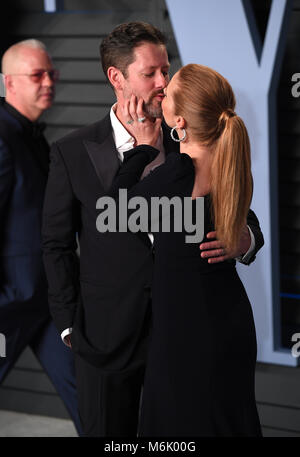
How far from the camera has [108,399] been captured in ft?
9.48

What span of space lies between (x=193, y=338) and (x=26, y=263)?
1276mm

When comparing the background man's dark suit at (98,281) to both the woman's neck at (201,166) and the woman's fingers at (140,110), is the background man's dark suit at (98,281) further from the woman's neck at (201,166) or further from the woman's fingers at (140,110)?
the woman's neck at (201,166)

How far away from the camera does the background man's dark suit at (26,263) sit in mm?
3424

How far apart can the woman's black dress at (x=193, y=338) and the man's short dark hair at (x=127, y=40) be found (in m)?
0.69

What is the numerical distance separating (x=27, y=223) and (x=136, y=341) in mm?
904

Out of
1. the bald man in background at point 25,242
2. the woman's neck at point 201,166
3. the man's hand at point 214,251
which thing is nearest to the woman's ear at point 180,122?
the woman's neck at point 201,166

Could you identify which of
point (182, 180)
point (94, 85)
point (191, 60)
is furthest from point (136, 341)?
point (94, 85)

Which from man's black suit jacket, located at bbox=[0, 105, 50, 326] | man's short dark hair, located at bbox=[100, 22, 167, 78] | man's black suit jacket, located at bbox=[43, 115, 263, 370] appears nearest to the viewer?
man's black suit jacket, located at bbox=[43, 115, 263, 370]

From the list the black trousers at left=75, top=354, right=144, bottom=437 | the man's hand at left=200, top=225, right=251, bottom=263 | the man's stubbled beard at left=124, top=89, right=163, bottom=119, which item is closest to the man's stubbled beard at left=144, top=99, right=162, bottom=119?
the man's stubbled beard at left=124, top=89, right=163, bottom=119

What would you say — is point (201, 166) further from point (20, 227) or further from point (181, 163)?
point (20, 227)

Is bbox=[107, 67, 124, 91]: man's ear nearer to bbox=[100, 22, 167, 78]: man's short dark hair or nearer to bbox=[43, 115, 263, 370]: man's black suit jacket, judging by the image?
bbox=[100, 22, 167, 78]: man's short dark hair

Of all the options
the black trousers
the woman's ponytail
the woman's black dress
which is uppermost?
Result: the woman's ponytail

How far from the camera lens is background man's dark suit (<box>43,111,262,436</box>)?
2.84 m

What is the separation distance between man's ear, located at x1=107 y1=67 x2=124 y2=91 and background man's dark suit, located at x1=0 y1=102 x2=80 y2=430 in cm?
62
